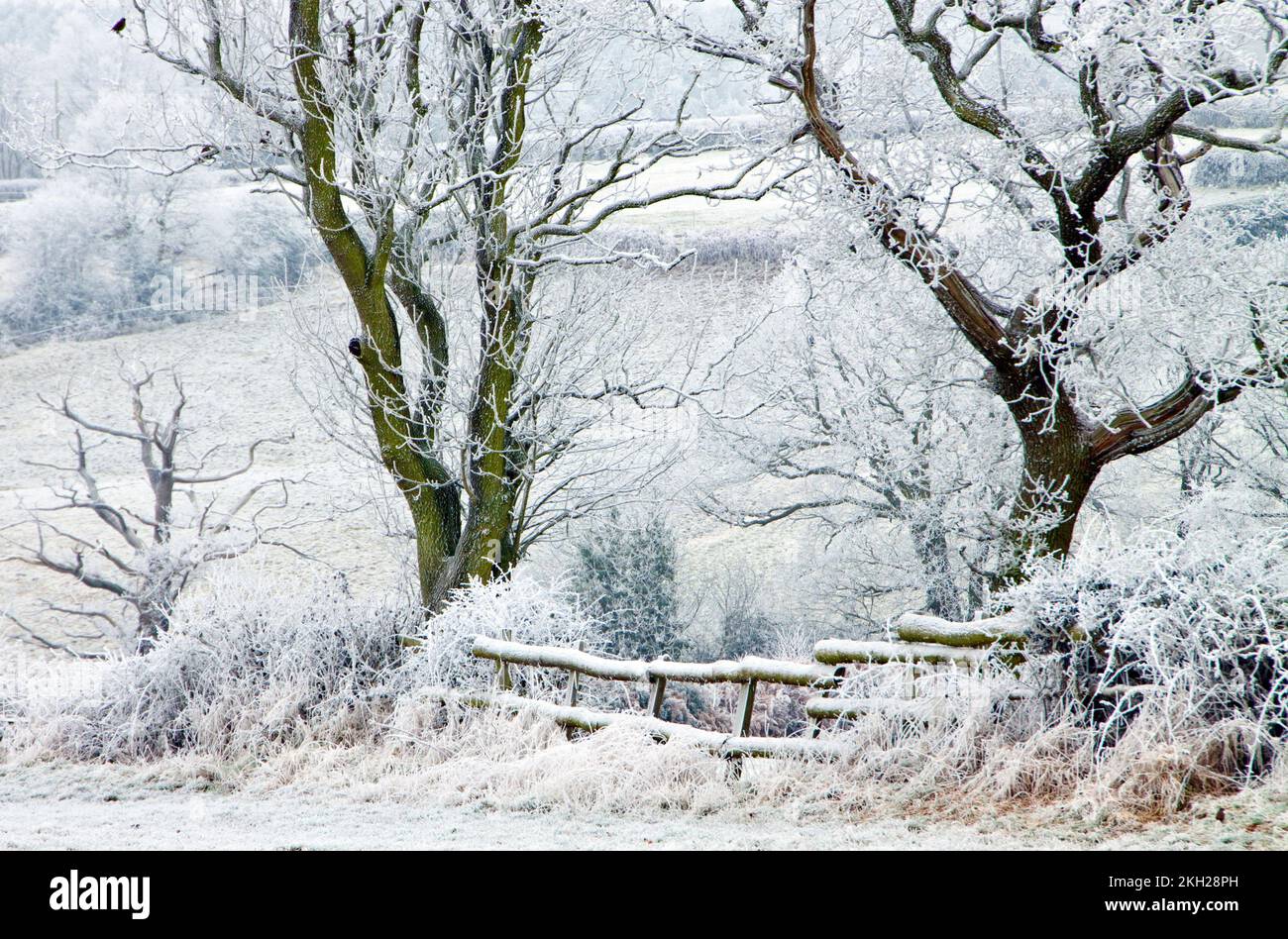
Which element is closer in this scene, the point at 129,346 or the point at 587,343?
the point at 587,343

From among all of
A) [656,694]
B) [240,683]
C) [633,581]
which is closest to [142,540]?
[633,581]

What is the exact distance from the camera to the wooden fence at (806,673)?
622 centimetres

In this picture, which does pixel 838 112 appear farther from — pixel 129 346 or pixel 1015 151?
pixel 129 346

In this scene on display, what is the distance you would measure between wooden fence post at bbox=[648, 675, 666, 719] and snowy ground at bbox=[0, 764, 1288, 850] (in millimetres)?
1413

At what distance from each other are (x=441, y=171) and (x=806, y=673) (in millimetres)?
5744

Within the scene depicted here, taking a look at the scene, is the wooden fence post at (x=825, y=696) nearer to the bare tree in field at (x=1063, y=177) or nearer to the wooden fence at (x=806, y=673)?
the wooden fence at (x=806, y=673)

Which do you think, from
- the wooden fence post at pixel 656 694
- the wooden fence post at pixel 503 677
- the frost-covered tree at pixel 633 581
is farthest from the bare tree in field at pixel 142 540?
the wooden fence post at pixel 656 694

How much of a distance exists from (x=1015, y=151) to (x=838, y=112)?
1.50 metres

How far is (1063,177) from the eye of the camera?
29.1 feet

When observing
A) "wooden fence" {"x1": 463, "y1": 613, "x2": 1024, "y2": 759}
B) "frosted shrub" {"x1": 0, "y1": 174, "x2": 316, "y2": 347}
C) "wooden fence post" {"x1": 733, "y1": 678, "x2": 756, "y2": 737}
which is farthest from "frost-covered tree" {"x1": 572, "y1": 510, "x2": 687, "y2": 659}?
"frosted shrub" {"x1": 0, "y1": 174, "x2": 316, "y2": 347}

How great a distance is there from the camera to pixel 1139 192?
13727 mm

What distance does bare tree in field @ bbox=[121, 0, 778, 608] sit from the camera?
398 inches

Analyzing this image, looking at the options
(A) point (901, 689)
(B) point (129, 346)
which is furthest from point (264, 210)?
(A) point (901, 689)

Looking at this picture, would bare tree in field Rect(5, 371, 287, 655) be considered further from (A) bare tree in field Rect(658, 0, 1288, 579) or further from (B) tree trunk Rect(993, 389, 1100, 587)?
(B) tree trunk Rect(993, 389, 1100, 587)
